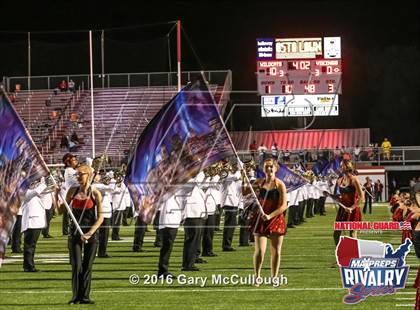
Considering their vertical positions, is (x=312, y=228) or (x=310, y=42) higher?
(x=310, y=42)

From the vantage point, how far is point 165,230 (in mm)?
14867

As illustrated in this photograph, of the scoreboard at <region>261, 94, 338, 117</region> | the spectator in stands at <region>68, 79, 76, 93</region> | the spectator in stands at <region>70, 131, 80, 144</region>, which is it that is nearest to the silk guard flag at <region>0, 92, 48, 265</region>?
the spectator in stands at <region>70, 131, 80, 144</region>

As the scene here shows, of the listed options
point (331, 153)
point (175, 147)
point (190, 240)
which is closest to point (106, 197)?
point (190, 240)

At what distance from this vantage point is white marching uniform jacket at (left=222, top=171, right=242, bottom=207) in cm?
2123

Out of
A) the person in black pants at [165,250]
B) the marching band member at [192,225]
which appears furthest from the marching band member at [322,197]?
the person in black pants at [165,250]

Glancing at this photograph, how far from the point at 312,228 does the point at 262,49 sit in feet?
74.4

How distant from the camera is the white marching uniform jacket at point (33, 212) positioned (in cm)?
1673

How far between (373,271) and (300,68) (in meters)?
39.6

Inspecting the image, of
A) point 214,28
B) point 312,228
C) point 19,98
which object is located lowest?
point 312,228

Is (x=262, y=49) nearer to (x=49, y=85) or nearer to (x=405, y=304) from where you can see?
(x=49, y=85)

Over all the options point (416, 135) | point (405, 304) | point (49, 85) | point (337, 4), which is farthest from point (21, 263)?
point (337, 4)

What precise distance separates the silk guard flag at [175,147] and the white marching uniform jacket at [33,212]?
3.76m

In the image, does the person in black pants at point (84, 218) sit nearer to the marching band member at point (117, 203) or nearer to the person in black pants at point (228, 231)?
the person in black pants at point (228, 231)

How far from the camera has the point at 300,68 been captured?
1997 inches
